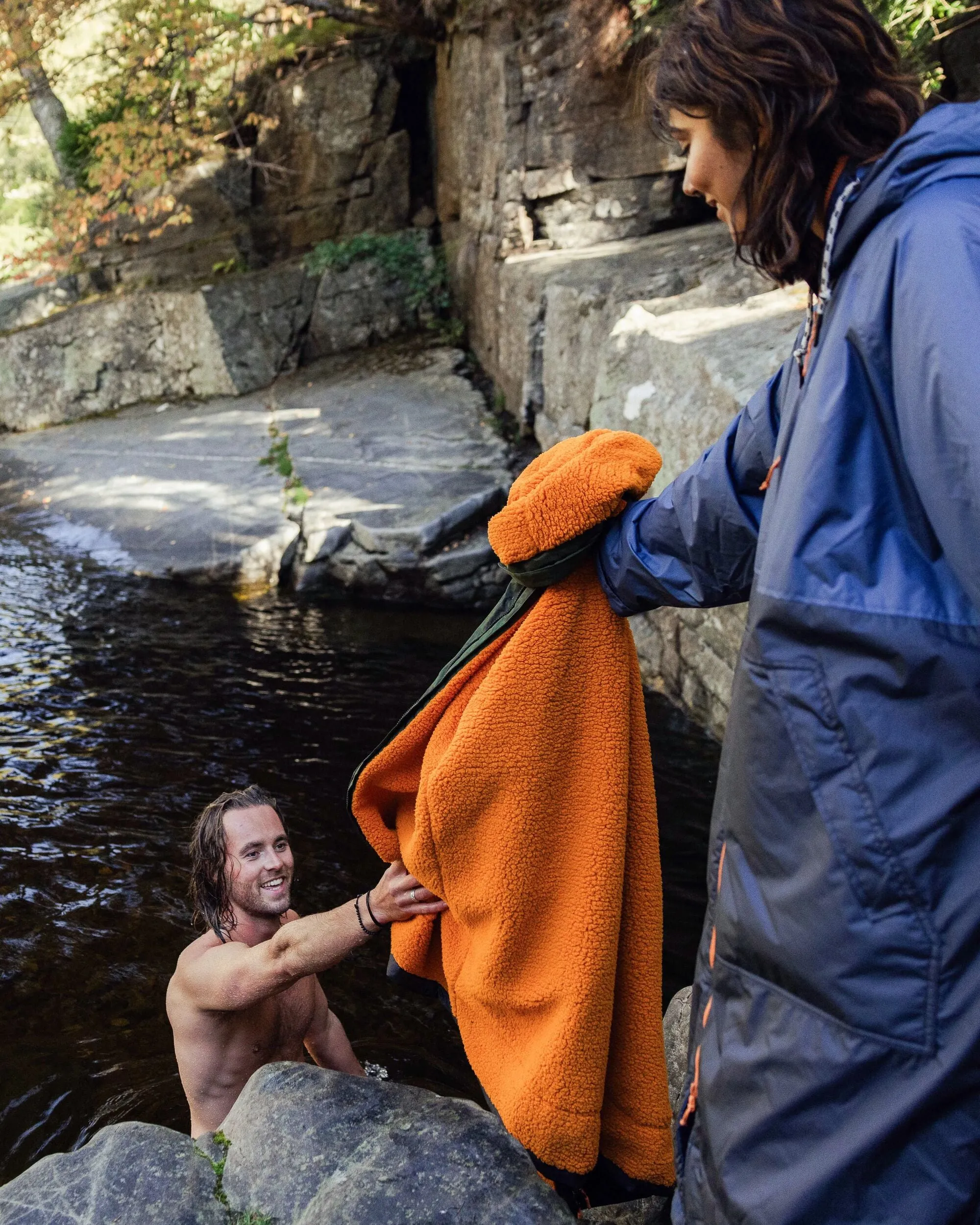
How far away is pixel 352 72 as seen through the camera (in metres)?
11.8

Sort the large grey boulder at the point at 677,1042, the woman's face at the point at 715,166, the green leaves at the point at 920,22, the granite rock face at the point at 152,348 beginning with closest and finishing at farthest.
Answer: the woman's face at the point at 715,166 < the large grey boulder at the point at 677,1042 < the green leaves at the point at 920,22 < the granite rock face at the point at 152,348

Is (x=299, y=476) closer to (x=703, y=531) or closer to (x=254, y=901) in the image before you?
(x=254, y=901)

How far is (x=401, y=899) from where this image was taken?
202 cm

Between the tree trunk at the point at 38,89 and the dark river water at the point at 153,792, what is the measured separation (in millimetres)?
5078

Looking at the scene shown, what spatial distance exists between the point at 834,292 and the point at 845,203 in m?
0.10

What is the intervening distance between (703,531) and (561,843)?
1.89ft

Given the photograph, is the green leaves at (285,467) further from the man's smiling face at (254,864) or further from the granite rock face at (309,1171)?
the granite rock face at (309,1171)

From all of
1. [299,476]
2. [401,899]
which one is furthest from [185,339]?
[401,899]

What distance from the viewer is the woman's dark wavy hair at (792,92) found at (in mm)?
1230

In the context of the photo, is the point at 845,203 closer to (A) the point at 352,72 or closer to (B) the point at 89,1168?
(B) the point at 89,1168

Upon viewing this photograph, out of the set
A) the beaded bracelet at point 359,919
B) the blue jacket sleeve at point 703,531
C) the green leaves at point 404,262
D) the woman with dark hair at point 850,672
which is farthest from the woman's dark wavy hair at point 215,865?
the green leaves at point 404,262

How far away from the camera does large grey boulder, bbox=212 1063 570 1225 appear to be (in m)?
2.08

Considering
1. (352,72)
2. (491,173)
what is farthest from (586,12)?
(352,72)

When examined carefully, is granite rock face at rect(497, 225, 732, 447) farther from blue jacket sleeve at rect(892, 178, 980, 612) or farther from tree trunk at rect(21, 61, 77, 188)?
tree trunk at rect(21, 61, 77, 188)
